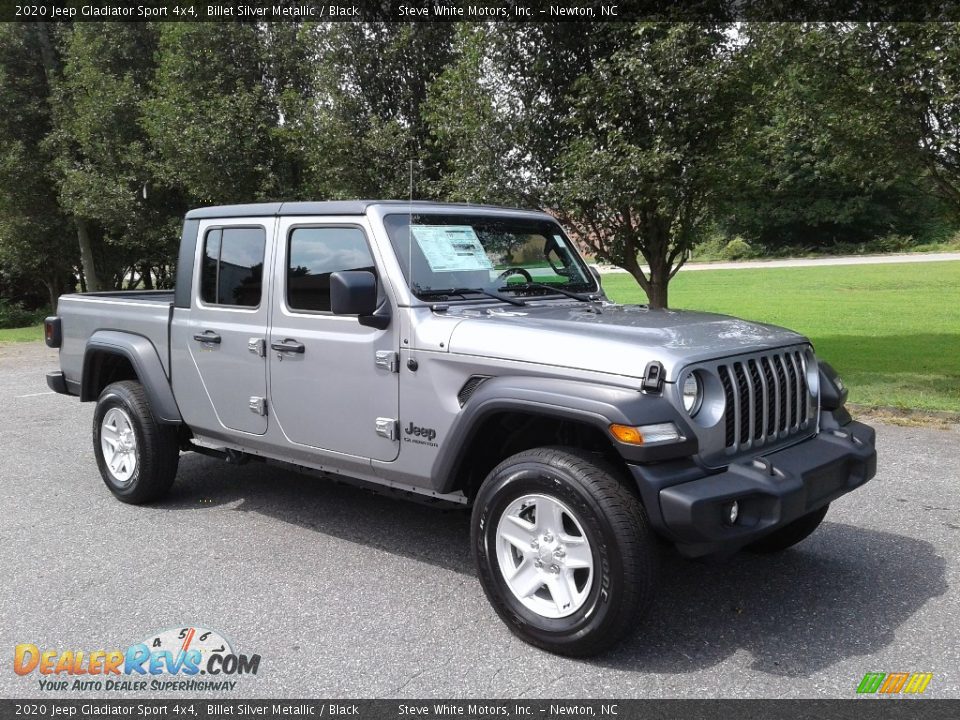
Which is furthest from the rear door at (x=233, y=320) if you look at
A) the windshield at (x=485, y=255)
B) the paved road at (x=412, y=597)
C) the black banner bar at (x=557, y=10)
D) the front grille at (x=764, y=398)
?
the black banner bar at (x=557, y=10)

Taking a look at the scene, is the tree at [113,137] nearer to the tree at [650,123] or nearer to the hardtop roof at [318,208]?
the tree at [650,123]

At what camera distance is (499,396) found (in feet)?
12.1

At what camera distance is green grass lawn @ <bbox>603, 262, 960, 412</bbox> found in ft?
34.0

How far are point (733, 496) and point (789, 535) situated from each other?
1499mm

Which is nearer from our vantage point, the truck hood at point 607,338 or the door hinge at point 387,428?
Result: the truck hood at point 607,338

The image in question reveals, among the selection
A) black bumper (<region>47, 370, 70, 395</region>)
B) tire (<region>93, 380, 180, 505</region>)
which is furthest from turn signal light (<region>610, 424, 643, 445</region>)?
black bumper (<region>47, 370, 70, 395</region>)

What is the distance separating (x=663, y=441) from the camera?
334cm

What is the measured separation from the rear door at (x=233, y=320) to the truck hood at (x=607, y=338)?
1.32 meters

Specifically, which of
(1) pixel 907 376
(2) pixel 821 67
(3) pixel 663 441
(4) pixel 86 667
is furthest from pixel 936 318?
(4) pixel 86 667

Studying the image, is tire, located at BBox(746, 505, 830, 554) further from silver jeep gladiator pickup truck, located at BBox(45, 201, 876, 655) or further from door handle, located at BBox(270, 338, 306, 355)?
door handle, located at BBox(270, 338, 306, 355)

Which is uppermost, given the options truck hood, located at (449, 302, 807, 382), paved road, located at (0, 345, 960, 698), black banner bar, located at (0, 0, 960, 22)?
black banner bar, located at (0, 0, 960, 22)

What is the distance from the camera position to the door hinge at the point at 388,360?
4187mm

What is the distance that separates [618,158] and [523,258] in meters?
4.96

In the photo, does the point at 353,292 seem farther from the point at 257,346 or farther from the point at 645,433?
the point at 645,433
